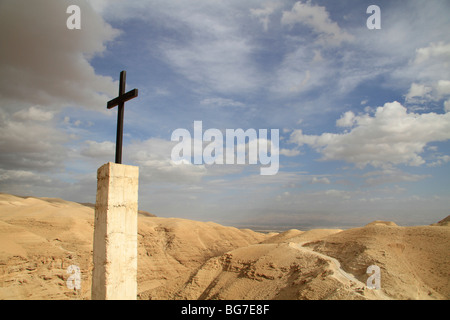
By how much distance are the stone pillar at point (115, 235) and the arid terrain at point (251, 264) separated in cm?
728

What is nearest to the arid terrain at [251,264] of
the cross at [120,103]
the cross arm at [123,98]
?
the cross at [120,103]

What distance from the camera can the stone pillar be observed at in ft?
21.3

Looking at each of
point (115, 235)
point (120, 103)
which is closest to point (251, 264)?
point (115, 235)

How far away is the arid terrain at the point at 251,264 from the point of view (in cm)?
1209

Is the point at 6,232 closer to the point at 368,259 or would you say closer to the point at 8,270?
the point at 8,270

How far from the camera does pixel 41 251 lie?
19.3 metres

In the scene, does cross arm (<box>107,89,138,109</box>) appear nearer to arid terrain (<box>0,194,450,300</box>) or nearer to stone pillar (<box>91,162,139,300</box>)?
stone pillar (<box>91,162,139,300</box>)

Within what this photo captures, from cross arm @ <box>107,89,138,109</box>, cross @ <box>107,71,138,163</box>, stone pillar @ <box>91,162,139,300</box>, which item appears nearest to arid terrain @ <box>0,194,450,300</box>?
stone pillar @ <box>91,162,139,300</box>

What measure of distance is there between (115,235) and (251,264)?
11.6 m

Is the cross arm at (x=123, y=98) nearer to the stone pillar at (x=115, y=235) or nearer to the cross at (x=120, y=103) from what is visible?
the cross at (x=120, y=103)

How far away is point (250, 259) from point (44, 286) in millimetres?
12297

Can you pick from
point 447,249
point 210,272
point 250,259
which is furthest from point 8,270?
point 447,249

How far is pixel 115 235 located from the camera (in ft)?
21.9

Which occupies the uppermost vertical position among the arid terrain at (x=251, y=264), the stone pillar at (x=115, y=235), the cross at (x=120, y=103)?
the cross at (x=120, y=103)
